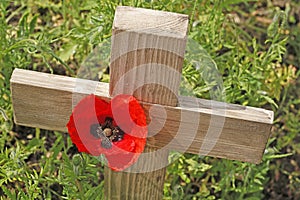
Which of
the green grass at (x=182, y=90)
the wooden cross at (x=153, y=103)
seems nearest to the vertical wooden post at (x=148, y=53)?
the wooden cross at (x=153, y=103)

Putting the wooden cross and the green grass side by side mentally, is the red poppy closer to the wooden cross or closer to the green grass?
the wooden cross

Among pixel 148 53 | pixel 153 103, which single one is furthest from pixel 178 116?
pixel 148 53

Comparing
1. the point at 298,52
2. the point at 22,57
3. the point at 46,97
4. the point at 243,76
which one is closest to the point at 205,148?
the point at 46,97

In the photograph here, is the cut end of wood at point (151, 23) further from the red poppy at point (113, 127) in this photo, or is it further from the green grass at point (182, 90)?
the green grass at point (182, 90)

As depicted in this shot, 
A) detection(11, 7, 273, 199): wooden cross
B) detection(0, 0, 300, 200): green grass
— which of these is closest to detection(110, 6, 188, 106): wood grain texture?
detection(11, 7, 273, 199): wooden cross

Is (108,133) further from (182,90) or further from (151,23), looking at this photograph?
(182,90)
